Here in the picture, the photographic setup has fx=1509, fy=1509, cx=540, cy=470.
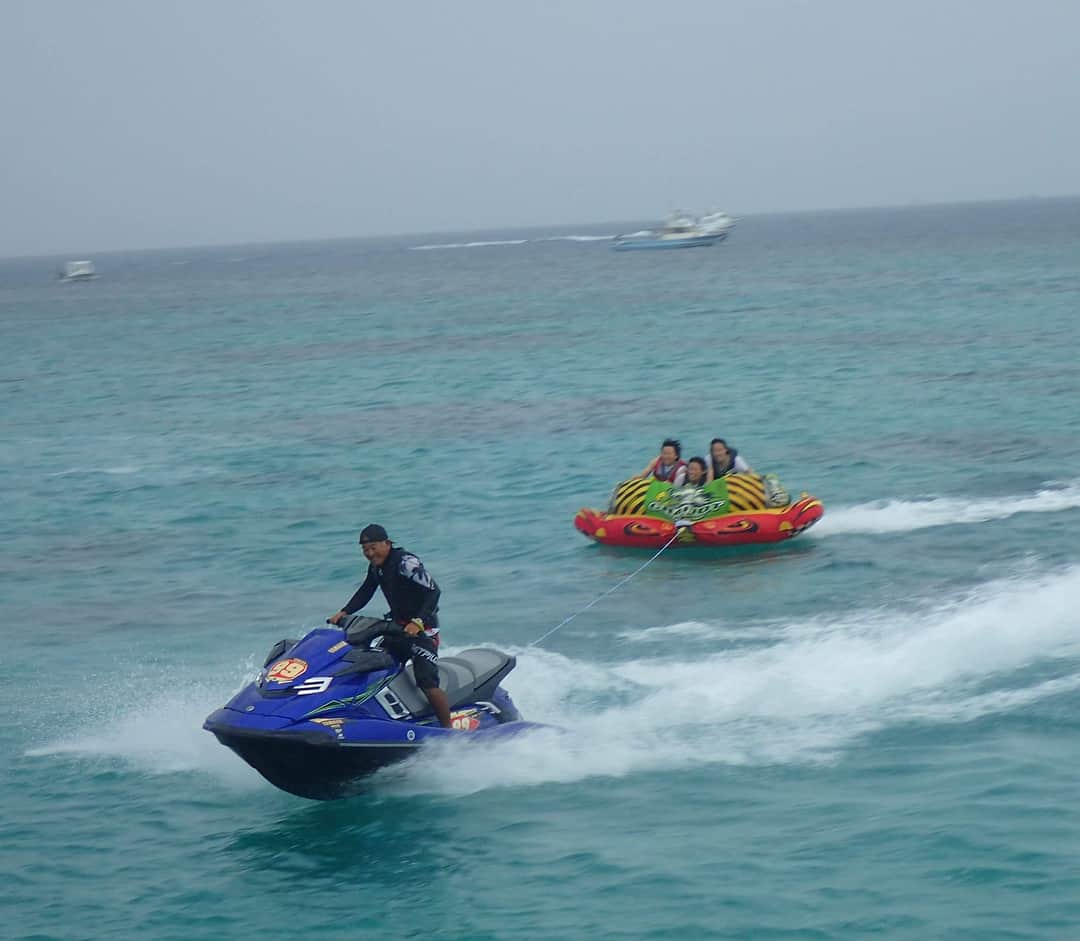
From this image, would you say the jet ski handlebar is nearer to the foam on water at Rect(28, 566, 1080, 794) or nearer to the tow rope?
the foam on water at Rect(28, 566, 1080, 794)

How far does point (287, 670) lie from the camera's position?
10375 millimetres

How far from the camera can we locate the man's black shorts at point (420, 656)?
35.2 feet

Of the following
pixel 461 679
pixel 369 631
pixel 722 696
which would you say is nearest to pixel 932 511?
pixel 722 696

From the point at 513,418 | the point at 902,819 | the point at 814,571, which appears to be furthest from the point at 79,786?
the point at 513,418

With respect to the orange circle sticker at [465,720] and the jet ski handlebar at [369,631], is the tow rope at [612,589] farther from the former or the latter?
the jet ski handlebar at [369,631]

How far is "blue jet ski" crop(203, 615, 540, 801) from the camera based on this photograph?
1005 centimetres

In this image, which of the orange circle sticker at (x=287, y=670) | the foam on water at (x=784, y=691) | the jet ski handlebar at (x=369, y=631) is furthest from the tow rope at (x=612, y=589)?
the orange circle sticker at (x=287, y=670)

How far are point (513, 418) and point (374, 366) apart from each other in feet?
46.6

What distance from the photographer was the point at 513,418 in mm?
32531

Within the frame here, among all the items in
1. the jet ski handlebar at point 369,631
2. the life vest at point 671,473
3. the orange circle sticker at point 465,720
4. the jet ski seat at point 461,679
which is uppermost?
the jet ski handlebar at point 369,631

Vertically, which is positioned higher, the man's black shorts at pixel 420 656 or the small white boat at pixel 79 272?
the small white boat at pixel 79 272

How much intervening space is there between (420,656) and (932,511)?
11.1m

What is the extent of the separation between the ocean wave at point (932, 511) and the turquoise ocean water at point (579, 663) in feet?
0.26

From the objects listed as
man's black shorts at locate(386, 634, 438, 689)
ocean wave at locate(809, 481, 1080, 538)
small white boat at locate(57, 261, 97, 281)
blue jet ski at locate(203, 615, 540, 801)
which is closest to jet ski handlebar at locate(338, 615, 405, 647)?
blue jet ski at locate(203, 615, 540, 801)
